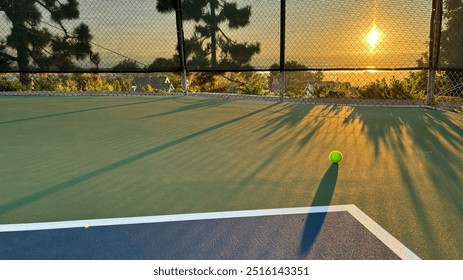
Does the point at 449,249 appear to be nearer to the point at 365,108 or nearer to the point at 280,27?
the point at 365,108

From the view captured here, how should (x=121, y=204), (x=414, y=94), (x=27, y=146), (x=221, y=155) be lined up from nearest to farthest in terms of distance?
(x=121, y=204) → (x=221, y=155) → (x=27, y=146) → (x=414, y=94)

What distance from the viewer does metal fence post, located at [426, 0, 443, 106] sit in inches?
264

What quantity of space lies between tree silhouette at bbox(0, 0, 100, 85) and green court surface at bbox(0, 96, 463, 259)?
409 centimetres

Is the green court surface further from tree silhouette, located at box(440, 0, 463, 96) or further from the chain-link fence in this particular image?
the chain-link fence

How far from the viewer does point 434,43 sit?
6.86 metres

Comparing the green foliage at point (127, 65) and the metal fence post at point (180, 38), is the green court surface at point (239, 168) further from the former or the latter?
the green foliage at point (127, 65)

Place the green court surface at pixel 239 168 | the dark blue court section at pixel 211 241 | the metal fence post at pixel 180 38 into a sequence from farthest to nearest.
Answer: the metal fence post at pixel 180 38
the green court surface at pixel 239 168
the dark blue court section at pixel 211 241

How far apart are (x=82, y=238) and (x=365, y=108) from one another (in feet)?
21.4

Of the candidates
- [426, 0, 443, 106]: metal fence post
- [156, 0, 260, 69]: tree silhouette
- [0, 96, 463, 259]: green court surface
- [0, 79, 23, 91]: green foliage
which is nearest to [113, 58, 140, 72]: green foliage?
[156, 0, 260, 69]: tree silhouette

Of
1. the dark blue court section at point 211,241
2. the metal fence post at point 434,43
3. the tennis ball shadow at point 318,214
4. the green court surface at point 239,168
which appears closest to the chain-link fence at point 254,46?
the metal fence post at point 434,43

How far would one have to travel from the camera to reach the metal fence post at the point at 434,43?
671 cm
